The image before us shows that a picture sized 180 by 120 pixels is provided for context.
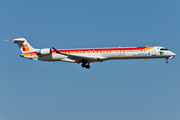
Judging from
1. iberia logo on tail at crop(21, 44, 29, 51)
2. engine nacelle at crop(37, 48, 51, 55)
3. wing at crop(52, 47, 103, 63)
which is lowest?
wing at crop(52, 47, 103, 63)

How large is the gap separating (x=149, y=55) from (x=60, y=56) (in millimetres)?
13072

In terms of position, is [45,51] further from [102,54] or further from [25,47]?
[102,54]

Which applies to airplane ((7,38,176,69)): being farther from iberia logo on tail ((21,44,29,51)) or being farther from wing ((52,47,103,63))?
iberia logo on tail ((21,44,29,51))

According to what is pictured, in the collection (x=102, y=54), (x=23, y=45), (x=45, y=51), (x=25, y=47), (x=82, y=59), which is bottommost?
(x=82, y=59)

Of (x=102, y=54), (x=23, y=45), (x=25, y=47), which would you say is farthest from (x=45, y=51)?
(x=102, y=54)

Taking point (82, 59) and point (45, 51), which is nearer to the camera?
point (82, 59)

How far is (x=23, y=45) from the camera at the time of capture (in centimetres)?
4672

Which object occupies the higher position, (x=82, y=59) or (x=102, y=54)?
(x=102, y=54)

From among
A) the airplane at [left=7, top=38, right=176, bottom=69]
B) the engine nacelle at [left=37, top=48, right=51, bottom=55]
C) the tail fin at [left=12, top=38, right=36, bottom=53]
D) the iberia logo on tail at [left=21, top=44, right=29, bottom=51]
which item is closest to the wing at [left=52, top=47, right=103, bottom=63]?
the airplane at [left=7, top=38, right=176, bottom=69]

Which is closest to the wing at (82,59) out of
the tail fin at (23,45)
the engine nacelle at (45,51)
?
the engine nacelle at (45,51)

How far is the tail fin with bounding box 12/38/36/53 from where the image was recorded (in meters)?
46.4


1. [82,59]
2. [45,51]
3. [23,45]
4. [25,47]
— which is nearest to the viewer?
[82,59]

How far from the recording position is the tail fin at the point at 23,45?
4638cm

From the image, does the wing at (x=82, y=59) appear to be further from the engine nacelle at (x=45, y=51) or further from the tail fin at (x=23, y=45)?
the tail fin at (x=23, y=45)
